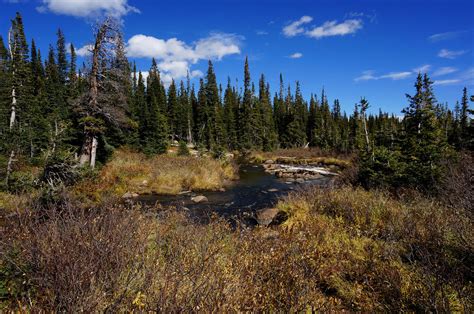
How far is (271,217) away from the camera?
10.6 meters

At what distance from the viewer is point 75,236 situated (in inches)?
133

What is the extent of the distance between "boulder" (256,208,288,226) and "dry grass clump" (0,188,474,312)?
2611mm

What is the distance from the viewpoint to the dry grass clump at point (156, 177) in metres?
17.0

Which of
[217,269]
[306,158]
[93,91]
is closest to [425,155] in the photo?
[217,269]

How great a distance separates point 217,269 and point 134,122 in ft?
55.2

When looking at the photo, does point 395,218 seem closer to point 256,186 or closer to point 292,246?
point 292,246

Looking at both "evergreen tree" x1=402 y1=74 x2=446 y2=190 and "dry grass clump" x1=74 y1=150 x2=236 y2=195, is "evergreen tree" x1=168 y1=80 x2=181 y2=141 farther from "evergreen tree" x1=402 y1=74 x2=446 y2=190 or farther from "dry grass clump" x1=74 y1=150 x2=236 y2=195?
"evergreen tree" x1=402 y1=74 x2=446 y2=190

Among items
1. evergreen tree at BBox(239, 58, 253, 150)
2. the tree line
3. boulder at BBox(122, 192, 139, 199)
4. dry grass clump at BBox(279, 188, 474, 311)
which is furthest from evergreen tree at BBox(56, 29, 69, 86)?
dry grass clump at BBox(279, 188, 474, 311)

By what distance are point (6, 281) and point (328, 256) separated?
5685 mm

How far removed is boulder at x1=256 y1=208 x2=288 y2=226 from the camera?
32.3 ft

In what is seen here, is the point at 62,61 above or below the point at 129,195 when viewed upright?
above

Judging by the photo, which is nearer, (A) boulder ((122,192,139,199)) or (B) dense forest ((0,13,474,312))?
(B) dense forest ((0,13,474,312))

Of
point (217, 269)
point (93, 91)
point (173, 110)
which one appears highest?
point (173, 110)

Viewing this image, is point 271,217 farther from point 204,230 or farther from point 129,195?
point 129,195
